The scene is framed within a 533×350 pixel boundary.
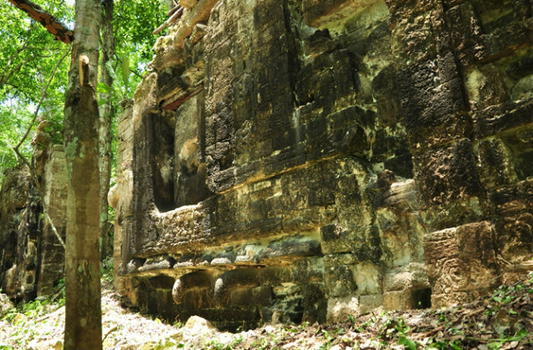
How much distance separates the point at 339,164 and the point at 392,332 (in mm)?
1638

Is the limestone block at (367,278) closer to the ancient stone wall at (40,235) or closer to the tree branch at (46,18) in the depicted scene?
the tree branch at (46,18)

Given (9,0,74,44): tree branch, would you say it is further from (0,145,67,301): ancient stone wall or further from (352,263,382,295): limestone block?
(0,145,67,301): ancient stone wall

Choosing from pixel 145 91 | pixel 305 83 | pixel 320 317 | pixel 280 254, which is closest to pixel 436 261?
pixel 320 317

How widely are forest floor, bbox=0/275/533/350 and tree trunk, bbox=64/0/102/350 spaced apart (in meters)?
1.37

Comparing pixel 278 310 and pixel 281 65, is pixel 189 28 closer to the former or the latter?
pixel 281 65

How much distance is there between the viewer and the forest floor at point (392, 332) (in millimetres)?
2285

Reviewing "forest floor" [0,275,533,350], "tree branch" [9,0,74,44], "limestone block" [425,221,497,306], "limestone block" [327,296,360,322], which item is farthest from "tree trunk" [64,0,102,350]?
"limestone block" [425,221,497,306]

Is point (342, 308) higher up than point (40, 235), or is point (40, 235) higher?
point (40, 235)

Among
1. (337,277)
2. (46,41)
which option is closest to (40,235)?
(46,41)

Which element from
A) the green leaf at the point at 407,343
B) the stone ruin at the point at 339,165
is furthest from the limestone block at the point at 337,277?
the green leaf at the point at 407,343

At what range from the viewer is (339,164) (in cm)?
399

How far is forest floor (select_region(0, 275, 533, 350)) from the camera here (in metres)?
2.29

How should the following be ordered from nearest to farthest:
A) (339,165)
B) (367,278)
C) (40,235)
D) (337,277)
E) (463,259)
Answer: (463,259) → (367,278) → (337,277) → (339,165) → (40,235)

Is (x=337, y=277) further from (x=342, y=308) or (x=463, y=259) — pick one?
(x=463, y=259)
